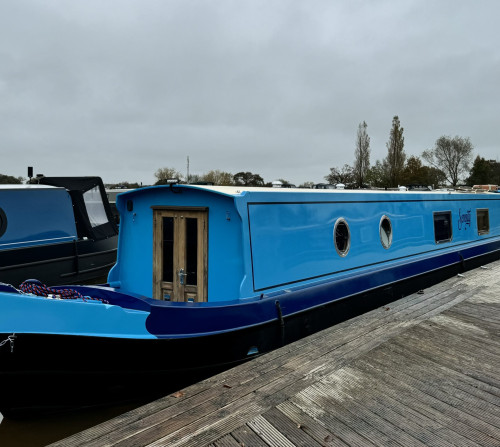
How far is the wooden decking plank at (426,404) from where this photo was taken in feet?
8.71

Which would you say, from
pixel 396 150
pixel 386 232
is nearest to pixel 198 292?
pixel 386 232

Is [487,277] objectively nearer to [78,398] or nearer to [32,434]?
[78,398]

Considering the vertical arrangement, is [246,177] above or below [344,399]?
above

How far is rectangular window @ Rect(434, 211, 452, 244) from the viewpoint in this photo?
27.5ft

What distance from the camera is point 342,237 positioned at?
617cm

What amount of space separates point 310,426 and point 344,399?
1.50ft

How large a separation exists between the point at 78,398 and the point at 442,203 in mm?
7712

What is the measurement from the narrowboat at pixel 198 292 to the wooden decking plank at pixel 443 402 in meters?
1.66

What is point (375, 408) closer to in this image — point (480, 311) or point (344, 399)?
point (344, 399)

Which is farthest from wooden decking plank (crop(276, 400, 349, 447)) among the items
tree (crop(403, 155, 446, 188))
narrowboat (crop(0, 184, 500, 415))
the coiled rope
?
tree (crop(403, 155, 446, 188))

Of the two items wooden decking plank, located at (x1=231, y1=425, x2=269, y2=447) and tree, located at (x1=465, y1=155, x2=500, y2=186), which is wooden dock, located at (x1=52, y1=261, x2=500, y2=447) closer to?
wooden decking plank, located at (x1=231, y1=425, x2=269, y2=447)

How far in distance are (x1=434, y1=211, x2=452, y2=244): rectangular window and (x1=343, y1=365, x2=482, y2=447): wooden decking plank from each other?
578 centimetres

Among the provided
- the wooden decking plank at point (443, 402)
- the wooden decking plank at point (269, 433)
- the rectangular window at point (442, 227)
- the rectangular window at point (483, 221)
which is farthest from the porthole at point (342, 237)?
the rectangular window at point (483, 221)

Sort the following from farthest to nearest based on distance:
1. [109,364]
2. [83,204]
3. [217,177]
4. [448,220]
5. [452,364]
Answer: [217,177], [83,204], [448,220], [109,364], [452,364]
